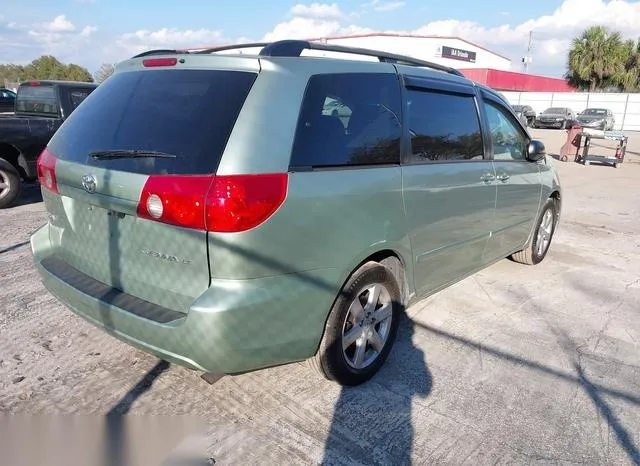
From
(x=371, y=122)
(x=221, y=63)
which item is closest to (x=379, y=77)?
(x=371, y=122)

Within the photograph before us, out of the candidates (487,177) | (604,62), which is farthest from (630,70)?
(487,177)

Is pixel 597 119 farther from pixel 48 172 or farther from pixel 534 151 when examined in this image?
pixel 48 172

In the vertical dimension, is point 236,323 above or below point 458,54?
below

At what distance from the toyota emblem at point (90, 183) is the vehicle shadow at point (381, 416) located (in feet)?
5.71

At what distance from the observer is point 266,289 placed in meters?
2.36

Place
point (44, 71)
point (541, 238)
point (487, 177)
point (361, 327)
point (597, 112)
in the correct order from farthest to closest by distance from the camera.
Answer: point (44, 71) → point (597, 112) → point (541, 238) → point (487, 177) → point (361, 327)

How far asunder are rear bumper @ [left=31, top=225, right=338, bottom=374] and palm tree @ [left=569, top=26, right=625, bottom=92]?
5482cm

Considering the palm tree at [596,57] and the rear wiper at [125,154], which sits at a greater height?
the palm tree at [596,57]

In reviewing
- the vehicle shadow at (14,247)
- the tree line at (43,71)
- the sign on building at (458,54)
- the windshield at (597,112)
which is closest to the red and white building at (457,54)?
the sign on building at (458,54)

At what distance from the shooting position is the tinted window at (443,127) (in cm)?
330

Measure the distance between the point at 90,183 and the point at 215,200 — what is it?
81 cm

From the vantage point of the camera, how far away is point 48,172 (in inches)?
116

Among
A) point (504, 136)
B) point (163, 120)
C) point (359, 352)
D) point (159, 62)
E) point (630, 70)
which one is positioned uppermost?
point (630, 70)

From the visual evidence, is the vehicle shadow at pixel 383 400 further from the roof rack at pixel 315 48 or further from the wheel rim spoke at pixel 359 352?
the roof rack at pixel 315 48
